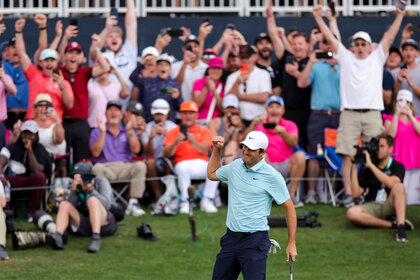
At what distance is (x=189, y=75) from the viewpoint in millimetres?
14156

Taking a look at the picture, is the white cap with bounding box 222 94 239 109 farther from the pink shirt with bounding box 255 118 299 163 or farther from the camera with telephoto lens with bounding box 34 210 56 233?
the camera with telephoto lens with bounding box 34 210 56 233

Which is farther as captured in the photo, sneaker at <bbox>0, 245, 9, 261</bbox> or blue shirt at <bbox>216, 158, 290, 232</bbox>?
sneaker at <bbox>0, 245, 9, 261</bbox>

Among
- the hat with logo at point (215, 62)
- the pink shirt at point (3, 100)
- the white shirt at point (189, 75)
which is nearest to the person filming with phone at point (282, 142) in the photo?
the hat with logo at point (215, 62)

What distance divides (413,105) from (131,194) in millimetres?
4881

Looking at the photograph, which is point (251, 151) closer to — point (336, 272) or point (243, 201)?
point (243, 201)

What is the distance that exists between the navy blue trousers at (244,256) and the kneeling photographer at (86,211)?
358 centimetres

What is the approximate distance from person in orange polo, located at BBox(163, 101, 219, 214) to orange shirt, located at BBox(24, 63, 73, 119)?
1727 millimetres

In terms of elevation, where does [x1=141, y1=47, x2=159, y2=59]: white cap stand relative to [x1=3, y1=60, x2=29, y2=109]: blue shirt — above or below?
above

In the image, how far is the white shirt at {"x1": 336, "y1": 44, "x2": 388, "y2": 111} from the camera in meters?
12.8

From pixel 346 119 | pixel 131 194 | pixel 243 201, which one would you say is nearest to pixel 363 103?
pixel 346 119

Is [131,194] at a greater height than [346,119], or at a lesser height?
lesser

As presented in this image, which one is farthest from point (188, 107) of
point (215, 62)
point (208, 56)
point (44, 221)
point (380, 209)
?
point (380, 209)

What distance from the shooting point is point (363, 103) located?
42.0 feet

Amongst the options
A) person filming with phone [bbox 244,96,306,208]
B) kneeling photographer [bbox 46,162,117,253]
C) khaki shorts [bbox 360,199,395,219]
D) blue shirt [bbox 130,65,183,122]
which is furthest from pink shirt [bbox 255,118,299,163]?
kneeling photographer [bbox 46,162,117,253]
